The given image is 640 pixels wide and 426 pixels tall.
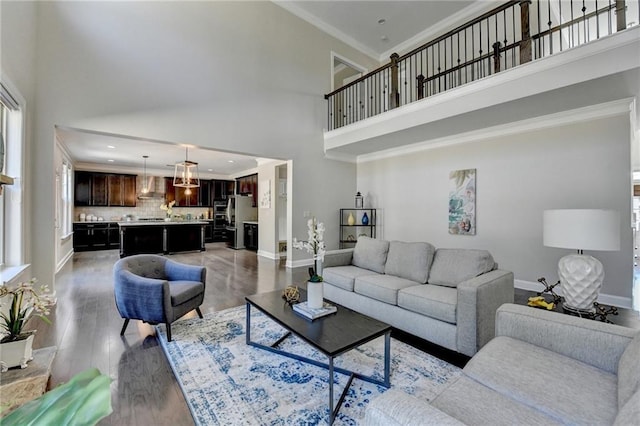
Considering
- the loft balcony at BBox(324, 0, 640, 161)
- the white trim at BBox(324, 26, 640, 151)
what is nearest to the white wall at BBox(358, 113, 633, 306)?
the loft balcony at BBox(324, 0, 640, 161)

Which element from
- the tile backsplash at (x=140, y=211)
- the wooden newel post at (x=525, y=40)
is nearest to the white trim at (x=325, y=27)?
the wooden newel post at (x=525, y=40)

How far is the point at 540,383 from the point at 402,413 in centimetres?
81

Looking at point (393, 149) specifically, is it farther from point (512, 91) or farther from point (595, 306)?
point (595, 306)

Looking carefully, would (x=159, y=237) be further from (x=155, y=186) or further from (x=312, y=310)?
(x=312, y=310)

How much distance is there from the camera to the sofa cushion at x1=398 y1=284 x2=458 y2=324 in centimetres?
238

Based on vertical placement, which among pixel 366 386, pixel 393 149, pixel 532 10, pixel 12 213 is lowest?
pixel 366 386

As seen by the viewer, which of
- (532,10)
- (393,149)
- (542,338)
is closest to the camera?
(542,338)

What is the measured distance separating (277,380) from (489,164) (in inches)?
182

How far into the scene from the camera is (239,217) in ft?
30.5

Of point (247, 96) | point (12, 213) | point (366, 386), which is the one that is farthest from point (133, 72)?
point (366, 386)

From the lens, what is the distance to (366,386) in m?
1.99

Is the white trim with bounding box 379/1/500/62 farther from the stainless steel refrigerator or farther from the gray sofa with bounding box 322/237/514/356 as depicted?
the stainless steel refrigerator

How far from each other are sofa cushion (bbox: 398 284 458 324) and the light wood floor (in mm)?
1936

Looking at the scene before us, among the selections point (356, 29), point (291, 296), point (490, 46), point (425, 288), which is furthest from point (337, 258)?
point (356, 29)
